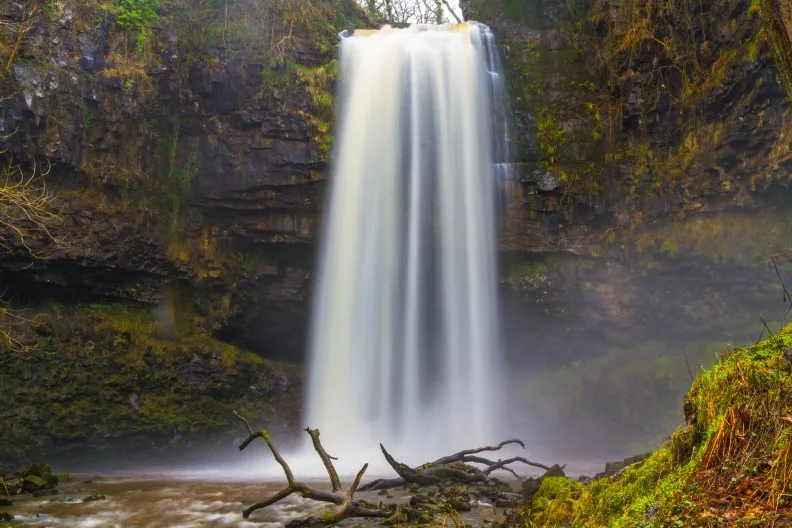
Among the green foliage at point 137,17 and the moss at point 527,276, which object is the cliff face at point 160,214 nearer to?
the green foliage at point 137,17

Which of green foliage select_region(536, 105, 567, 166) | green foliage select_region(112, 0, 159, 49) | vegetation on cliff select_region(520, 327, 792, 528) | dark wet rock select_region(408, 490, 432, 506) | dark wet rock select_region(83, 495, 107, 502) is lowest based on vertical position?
dark wet rock select_region(83, 495, 107, 502)

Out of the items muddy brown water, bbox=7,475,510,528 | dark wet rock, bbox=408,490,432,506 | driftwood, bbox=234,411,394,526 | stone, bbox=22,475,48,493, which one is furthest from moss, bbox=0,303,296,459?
dark wet rock, bbox=408,490,432,506

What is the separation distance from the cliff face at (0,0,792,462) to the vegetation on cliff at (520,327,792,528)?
10077mm

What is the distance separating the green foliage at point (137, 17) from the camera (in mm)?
12648

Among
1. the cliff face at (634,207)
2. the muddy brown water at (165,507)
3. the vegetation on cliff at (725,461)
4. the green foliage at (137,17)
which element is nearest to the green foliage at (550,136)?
the cliff face at (634,207)

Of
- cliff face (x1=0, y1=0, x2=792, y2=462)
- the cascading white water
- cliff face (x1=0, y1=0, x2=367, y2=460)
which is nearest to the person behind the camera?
cliff face (x1=0, y1=0, x2=367, y2=460)

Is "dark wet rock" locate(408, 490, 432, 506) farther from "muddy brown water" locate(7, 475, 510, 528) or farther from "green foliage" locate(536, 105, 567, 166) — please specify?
"green foliage" locate(536, 105, 567, 166)

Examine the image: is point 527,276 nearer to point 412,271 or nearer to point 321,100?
point 412,271

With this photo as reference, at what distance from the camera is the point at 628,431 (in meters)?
12.6

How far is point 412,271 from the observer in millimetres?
13219

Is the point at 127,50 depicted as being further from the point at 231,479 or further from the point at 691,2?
the point at 691,2

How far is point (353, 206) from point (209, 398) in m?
5.36

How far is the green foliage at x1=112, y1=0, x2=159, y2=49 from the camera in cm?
1265

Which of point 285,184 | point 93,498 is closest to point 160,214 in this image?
point 285,184
